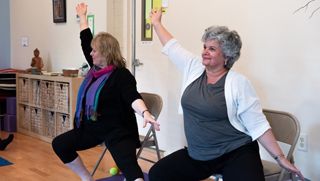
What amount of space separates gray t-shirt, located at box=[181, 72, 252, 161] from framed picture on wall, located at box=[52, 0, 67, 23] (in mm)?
3331

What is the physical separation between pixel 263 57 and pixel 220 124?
3.66 feet

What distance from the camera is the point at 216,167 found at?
213 cm

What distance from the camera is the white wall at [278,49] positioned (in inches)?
108

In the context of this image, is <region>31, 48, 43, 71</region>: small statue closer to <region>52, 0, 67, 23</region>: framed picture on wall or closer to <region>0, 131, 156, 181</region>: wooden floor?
<region>52, 0, 67, 23</region>: framed picture on wall

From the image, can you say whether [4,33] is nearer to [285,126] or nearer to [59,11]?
[59,11]

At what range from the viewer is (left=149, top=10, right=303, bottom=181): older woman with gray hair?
2.01 metres

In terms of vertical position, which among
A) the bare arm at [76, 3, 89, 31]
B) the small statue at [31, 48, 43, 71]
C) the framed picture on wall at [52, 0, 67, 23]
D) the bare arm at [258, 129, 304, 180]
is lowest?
the bare arm at [258, 129, 304, 180]

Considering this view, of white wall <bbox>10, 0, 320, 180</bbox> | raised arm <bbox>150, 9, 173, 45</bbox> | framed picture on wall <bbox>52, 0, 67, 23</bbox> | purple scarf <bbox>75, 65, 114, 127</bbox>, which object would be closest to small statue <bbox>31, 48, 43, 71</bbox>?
framed picture on wall <bbox>52, 0, 67, 23</bbox>

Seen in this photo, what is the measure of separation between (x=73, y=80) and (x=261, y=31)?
6.90 ft

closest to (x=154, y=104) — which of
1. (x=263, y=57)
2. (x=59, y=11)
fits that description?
(x=263, y=57)

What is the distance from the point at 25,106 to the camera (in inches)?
200

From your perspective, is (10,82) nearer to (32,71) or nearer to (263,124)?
(32,71)

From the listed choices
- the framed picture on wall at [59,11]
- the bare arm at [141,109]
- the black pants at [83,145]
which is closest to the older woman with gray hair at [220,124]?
the bare arm at [141,109]

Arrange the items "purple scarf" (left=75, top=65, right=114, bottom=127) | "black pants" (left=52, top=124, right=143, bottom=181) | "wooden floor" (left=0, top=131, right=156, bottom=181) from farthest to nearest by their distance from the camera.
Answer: "wooden floor" (left=0, top=131, right=156, bottom=181)
"purple scarf" (left=75, top=65, right=114, bottom=127)
"black pants" (left=52, top=124, right=143, bottom=181)
